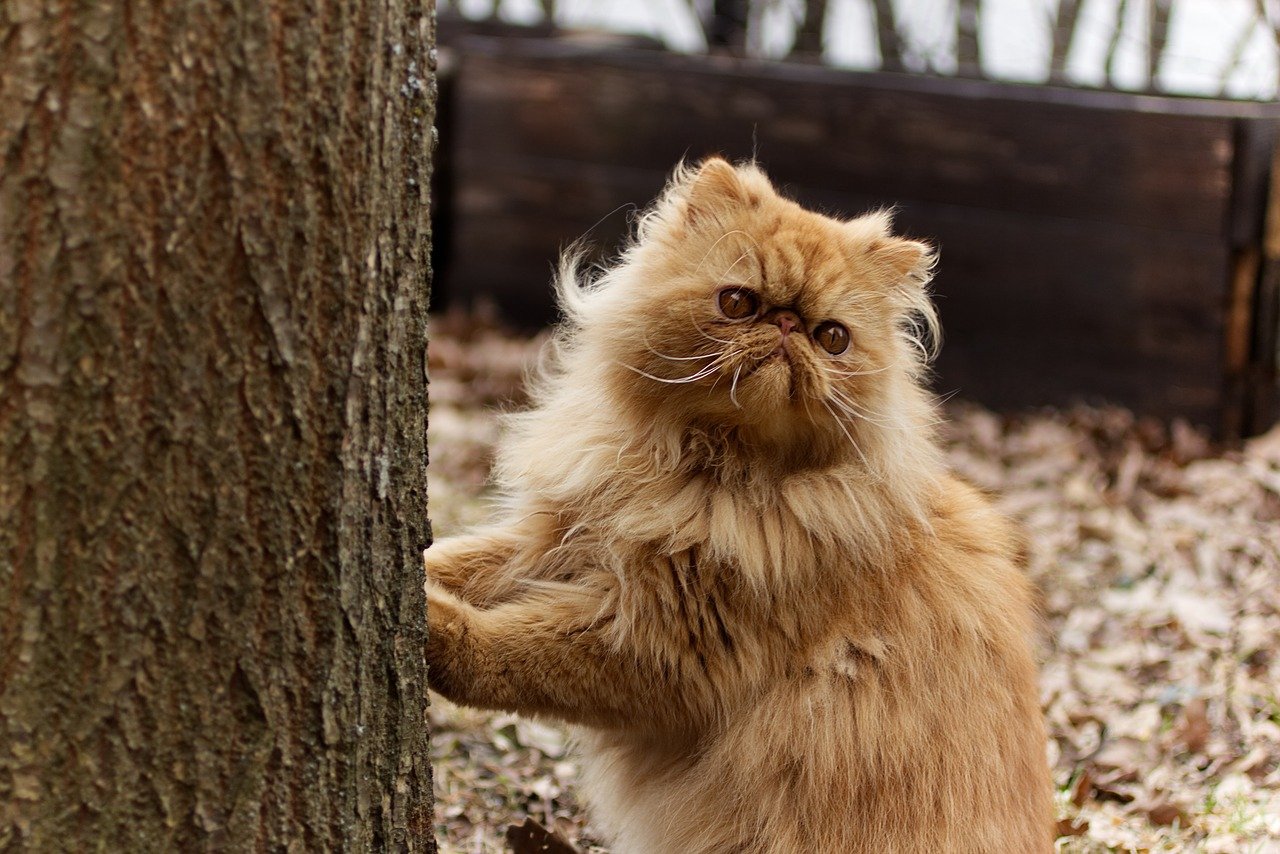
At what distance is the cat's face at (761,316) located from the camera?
7.82 ft

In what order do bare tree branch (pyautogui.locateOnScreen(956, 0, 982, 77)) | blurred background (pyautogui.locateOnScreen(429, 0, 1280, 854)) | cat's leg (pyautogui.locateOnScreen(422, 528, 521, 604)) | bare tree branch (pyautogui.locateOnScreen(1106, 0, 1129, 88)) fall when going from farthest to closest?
bare tree branch (pyautogui.locateOnScreen(956, 0, 982, 77))
bare tree branch (pyautogui.locateOnScreen(1106, 0, 1129, 88))
blurred background (pyautogui.locateOnScreen(429, 0, 1280, 854))
cat's leg (pyautogui.locateOnScreen(422, 528, 521, 604))

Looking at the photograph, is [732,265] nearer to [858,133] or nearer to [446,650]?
[446,650]

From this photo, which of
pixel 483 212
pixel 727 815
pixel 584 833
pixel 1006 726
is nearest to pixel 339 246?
pixel 727 815

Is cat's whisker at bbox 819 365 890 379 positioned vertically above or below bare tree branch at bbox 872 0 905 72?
below

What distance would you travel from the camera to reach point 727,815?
7.98ft

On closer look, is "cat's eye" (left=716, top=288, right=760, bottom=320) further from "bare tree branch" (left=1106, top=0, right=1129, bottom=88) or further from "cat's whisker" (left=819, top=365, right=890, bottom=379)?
"bare tree branch" (left=1106, top=0, right=1129, bottom=88)

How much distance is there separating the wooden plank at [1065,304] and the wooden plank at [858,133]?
9 cm

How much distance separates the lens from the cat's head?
7.85ft

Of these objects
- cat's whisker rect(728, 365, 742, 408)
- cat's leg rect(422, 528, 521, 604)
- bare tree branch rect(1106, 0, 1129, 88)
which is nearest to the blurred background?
bare tree branch rect(1106, 0, 1129, 88)

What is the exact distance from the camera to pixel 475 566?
2.64 metres

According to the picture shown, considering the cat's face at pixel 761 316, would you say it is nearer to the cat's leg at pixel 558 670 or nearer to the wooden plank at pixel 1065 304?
the cat's leg at pixel 558 670

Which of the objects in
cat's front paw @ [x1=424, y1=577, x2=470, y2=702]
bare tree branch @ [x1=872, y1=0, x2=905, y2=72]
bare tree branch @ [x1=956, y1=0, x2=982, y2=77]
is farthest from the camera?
bare tree branch @ [x1=872, y1=0, x2=905, y2=72]

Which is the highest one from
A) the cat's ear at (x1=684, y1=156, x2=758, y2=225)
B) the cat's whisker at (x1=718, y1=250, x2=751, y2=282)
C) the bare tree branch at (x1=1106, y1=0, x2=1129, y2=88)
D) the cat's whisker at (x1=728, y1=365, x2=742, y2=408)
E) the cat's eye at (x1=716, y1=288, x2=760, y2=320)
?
the bare tree branch at (x1=1106, y1=0, x2=1129, y2=88)

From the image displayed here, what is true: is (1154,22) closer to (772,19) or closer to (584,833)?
(772,19)
